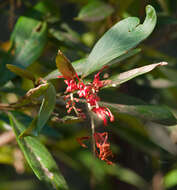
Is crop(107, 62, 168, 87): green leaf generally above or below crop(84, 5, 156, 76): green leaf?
below

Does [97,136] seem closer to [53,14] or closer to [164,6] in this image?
[53,14]

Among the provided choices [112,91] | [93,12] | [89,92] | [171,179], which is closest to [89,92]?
[89,92]

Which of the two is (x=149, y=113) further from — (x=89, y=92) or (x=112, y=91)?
(x=112, y=91)

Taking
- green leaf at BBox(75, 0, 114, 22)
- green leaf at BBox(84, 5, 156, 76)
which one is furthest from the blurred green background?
green leaf at BBox(84, 5, 156, 76)

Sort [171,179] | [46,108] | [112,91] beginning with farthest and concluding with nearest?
[171,179], [112,91], [46,108]

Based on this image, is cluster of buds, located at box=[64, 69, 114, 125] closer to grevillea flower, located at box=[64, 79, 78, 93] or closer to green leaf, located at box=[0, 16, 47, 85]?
grevillea flower, located at box=[64, 79, 78, 93]

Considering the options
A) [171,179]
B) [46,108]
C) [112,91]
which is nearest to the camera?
[46,108]
